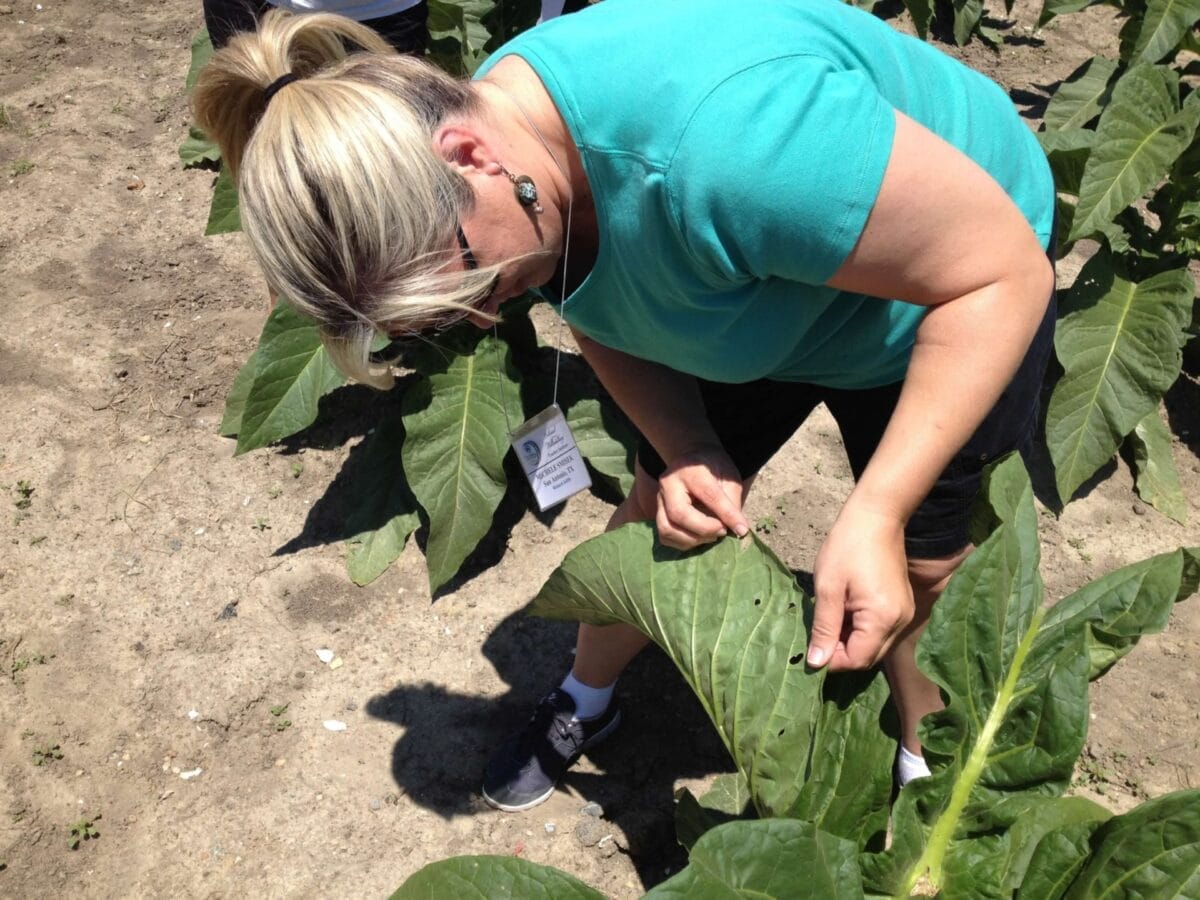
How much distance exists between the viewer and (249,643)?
263 cm

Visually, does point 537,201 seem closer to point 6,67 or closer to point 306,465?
point 306,465

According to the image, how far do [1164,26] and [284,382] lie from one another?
2669 mm

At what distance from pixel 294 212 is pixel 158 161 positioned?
10.2 ft

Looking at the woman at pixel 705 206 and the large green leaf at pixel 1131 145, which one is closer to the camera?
the woman at pixel 705 206

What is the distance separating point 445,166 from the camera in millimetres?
1296

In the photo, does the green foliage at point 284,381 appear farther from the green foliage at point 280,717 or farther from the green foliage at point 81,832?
the green foliage at point 81,832

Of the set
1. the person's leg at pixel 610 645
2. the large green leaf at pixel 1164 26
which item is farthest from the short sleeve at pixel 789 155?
the large green leaf at pixel 1164 26

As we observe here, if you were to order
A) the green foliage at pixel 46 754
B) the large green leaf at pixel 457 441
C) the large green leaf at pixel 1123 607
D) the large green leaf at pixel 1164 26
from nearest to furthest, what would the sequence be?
the large green leaf at pixel 1123 607 → the green foliage at pixel 46 754 → the large green leaf at pixel 457 441 → the large green leaf at pixel 1164 26

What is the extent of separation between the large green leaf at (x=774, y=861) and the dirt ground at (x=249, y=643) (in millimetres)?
1174

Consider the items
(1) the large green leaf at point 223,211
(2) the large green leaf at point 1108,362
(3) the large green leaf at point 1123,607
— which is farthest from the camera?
(1) the large green leaf at point 223,211

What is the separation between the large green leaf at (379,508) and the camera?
2.77 meters

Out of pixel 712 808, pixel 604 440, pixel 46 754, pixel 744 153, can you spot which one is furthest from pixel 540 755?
pixel 744 153

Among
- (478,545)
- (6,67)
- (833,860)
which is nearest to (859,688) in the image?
(833,860)

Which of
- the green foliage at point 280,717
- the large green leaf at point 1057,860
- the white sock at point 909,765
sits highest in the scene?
the large green leaf at point 1057,860
